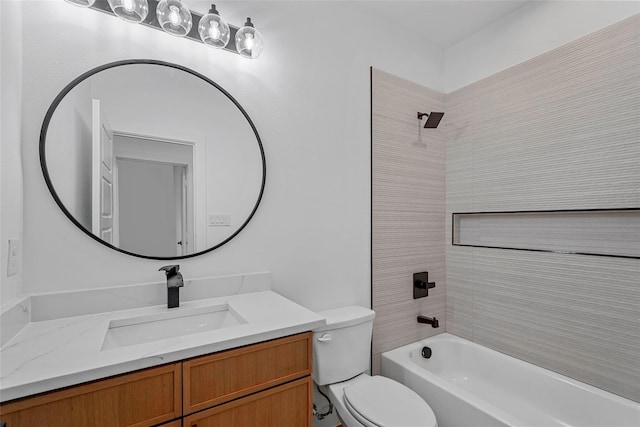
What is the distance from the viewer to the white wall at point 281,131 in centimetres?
118

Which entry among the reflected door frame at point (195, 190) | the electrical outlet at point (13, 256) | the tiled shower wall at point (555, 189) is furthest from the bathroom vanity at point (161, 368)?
the tiled shower wall at point (555, 189)

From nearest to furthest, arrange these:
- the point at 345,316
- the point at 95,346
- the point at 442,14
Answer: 1. the point at 95,346
2. the point at 345,316
3. the point at 442,14

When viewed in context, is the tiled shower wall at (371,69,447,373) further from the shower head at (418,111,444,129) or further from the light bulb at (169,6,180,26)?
the light bulb at (169,6,180,26)

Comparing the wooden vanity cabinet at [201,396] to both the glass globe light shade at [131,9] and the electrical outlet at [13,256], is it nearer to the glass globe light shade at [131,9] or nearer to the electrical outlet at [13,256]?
the electrical outlet at [13,256]

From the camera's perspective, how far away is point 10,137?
1064 millimetres

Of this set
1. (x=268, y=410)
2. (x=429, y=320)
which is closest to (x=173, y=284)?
(x=268, y=410)

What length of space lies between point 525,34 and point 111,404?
2.80 m

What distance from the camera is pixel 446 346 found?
2.27 meters

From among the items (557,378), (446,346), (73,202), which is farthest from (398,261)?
(73,202)

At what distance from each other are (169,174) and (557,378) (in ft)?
7.81

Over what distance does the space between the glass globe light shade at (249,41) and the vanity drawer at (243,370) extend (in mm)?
1346

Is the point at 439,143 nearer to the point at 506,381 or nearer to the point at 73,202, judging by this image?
the point at 506,381

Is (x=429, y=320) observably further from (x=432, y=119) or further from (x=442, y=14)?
(x=442, y=14)

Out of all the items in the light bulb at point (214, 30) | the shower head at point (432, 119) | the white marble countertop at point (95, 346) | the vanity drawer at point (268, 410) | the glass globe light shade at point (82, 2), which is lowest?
the vanity drawer at point (268, 410)
